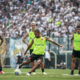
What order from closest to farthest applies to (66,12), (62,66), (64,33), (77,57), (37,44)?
(37,44) → (77,57) → (62,66) → (64,33) → (66,12)

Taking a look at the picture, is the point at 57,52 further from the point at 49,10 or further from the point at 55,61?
the point at 49,10

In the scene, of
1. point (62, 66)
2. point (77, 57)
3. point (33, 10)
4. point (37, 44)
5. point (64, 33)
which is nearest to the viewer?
point (37, 44)

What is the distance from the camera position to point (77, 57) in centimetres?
1664

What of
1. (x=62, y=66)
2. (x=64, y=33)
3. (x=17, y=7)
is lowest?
(x=62, y=66)

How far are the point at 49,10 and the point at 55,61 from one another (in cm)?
859

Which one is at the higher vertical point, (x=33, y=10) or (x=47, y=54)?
(x=33, y=10)

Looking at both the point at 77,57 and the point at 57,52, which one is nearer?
the point at 77,57

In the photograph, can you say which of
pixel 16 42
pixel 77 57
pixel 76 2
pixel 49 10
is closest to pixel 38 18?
pixel 49 10

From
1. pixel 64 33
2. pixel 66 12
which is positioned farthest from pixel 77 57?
pixel 66 12

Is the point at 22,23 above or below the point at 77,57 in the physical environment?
above

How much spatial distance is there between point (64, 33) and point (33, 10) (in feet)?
18.3

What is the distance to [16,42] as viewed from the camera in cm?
2514

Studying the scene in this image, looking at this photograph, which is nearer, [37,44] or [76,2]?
[37,44]

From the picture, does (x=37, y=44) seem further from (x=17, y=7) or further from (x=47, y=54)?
(x=17, y=7)
